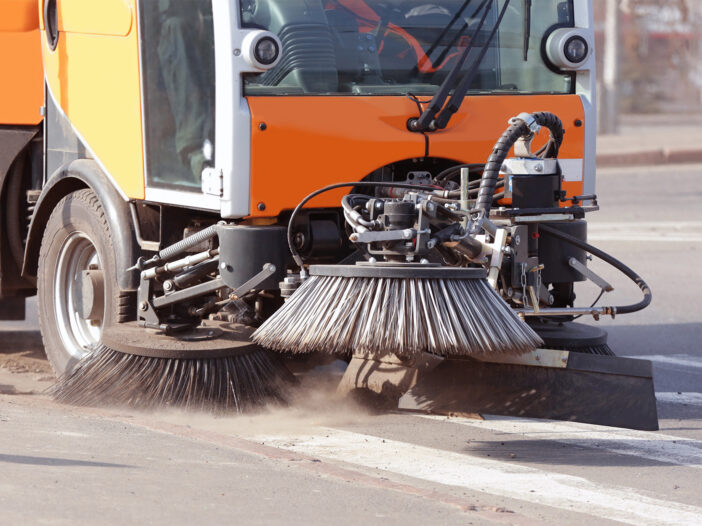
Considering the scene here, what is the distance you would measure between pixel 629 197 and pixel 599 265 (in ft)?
23.4

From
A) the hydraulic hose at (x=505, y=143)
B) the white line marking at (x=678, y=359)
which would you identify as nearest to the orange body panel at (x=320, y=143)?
the hydraulic hose at (x=505, y=143)

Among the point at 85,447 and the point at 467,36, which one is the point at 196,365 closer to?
the point at 85,447

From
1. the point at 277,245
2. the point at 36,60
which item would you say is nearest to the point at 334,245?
the point at 277,245

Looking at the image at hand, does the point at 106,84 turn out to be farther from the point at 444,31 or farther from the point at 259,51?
the point at 444,31

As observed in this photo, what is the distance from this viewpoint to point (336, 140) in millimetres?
6008

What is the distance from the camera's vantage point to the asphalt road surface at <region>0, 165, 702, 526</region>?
14.6 feet

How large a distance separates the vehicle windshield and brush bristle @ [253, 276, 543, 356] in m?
1.16

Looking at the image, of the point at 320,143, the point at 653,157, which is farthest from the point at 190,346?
the point at 653,157

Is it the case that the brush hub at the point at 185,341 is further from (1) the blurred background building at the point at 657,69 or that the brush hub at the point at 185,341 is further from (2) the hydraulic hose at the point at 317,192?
(1) the blurred background building at the point at 657,69

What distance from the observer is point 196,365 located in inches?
241

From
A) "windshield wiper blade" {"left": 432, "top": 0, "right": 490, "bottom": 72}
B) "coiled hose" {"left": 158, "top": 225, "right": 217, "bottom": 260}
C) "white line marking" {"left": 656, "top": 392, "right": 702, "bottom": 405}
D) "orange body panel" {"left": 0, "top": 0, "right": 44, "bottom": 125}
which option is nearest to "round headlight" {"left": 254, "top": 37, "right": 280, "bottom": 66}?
"coiled hose" {"left": 158, "top": 225, "right": 217, "bottom": 260}

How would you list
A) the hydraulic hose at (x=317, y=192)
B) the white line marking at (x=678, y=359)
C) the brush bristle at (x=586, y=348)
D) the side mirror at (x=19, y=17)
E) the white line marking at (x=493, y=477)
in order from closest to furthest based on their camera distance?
the white line marking at (x=493, y=477)
the hydraulic hose at (x=317, y=192)
the brush bristle at (x=586, y=348)
the side mirror at (x=19, y=17)
the white line marking at (x=678, y=359)

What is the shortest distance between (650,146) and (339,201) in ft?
67.4

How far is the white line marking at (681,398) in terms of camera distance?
6.86 m
